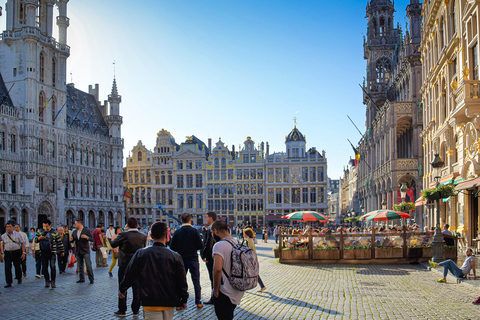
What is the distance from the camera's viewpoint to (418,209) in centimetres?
3462

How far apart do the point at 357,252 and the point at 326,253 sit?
1.20m

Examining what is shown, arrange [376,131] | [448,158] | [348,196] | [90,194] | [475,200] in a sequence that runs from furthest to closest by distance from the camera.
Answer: [348,196], [90,194], [376,131], [448,158], [475,200]

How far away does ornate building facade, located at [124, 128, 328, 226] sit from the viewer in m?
75.6

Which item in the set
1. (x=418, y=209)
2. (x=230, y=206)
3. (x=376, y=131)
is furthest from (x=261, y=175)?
(x=418, y=209)

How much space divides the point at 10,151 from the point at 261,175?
122ft

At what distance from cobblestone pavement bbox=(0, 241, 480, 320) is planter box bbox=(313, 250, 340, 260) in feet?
11.7

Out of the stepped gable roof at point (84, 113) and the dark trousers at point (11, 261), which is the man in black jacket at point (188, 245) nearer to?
the dark trousers at point (11, 261)

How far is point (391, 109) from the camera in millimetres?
35594

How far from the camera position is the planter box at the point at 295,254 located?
66.6ft

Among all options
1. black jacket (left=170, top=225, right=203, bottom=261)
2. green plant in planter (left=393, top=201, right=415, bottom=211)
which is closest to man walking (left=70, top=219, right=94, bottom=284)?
black jacket (left=170, top=225, right=203, bottom=261)

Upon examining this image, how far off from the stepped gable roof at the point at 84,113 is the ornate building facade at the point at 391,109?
37510 millimetres

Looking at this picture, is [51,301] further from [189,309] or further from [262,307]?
[262,307]

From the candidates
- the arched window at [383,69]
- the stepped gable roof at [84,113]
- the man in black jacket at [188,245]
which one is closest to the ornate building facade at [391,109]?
the arched window at [383,69]

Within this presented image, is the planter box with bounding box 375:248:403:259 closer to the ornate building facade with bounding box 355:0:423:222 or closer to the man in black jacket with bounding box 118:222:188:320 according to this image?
the ornate building facade with bounding box 355:0:423:222
